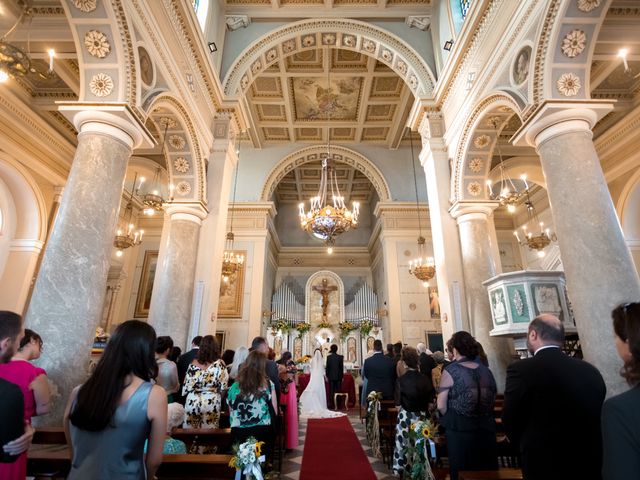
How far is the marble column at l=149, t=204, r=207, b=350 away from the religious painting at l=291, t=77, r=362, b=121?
19.5 feet

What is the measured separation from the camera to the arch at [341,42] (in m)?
8.12

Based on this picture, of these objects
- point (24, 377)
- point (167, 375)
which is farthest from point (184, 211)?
point (24, 377)

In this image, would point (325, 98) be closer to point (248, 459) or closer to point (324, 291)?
point (324, 291)

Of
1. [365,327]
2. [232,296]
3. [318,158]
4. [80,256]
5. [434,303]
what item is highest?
[318,158]

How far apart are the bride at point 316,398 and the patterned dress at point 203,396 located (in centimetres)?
483

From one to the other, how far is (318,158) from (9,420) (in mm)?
12485

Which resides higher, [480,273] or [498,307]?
[480,273]

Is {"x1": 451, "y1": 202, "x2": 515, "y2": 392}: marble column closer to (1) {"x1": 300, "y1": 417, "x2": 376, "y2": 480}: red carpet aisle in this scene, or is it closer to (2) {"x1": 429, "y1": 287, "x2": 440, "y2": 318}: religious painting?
(1) {"x1": 300, "y1": 417, "x2": 376, "y2": 480}: red carpet aisle

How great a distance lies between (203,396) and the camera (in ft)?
10.7

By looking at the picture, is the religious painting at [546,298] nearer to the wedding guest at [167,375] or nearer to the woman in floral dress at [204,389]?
the woman in floral dress at [204,389]

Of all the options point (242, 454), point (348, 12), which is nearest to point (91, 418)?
point (242, 454)

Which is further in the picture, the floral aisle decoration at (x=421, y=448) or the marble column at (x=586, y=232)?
the marble column at (x=586, y=232)

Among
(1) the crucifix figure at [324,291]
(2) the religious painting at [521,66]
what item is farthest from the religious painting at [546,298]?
(1) the crucifix figure at [324,291]

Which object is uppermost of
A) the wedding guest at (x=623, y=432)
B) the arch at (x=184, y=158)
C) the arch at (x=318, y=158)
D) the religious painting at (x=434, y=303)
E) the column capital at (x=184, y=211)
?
the arch at (x=318, y=158)
